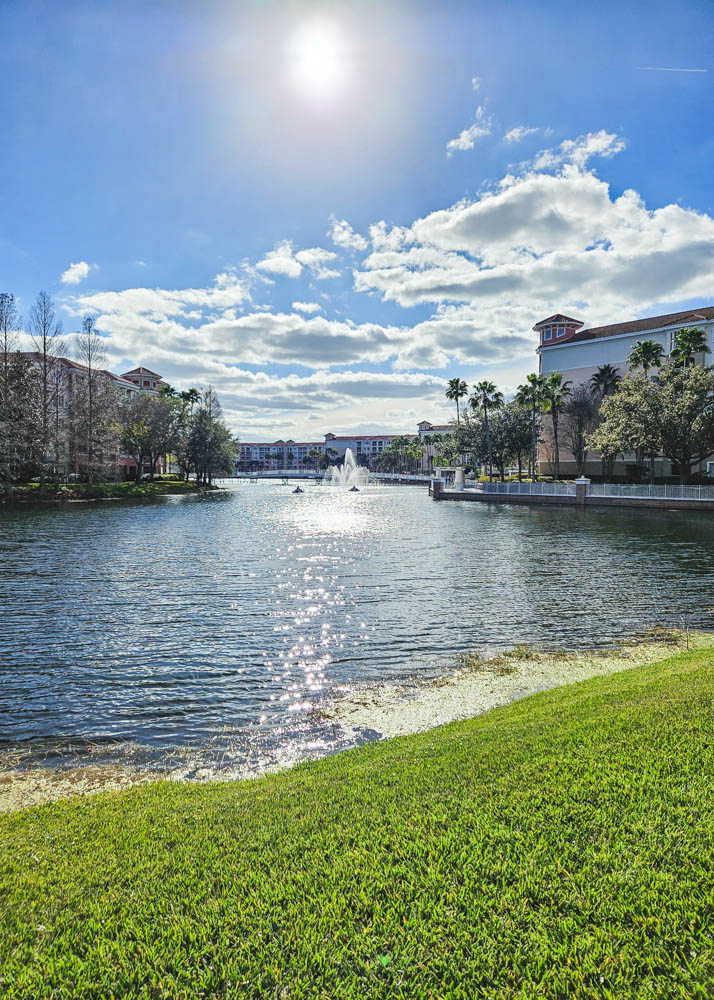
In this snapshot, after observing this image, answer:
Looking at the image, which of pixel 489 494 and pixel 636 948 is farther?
pixel 489 494

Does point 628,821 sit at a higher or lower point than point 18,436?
lower

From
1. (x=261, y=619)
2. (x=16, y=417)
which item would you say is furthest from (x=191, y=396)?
(x=261, y=619)

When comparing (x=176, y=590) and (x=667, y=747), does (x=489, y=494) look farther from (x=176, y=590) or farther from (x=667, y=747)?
(x=667, y=747)

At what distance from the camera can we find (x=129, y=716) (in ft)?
→ 27.7

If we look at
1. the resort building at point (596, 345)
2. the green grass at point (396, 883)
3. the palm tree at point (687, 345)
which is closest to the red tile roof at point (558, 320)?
the resort building at point (596, 345)

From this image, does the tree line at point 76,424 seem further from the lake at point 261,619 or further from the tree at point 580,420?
the tree at point 580,420

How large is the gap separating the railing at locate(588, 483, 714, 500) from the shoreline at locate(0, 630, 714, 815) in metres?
35.3

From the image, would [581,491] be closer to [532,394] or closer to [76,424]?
[532,394]

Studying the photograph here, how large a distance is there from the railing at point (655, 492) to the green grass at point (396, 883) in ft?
143

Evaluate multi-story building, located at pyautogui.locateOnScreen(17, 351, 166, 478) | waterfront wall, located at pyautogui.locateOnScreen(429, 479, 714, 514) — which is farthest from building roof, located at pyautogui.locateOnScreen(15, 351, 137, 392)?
waterfront wall, located at pyautogui.locateOnScreen(429, 479, 714, 514)

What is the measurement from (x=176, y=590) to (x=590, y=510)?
1513 inches

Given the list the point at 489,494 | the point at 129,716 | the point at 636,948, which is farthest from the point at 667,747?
the point at 489,494

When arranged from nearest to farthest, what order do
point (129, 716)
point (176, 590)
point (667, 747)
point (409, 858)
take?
point (409, 858)
point (667, 747)
point (129, 716)
point (176, 590)

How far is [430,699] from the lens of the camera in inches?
355
